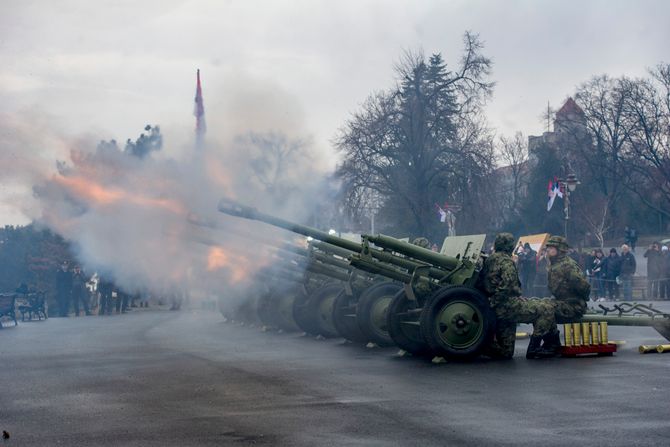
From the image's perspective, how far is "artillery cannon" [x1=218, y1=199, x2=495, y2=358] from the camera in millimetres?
14094

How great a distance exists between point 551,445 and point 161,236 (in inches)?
562

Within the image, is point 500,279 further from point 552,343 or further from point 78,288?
point 78,288

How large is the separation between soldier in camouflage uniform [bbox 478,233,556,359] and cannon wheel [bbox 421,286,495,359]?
0.15m

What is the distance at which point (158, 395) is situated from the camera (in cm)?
1091

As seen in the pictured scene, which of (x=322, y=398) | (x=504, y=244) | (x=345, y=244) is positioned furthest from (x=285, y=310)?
(x=322, y=398)

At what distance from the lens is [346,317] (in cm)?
1791

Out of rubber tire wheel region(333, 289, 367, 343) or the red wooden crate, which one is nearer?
the red wooden crate

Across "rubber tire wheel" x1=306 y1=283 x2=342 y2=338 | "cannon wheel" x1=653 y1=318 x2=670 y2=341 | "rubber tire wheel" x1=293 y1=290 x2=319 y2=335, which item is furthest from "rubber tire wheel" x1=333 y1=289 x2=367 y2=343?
"cannon wheel" x1=653 y1=318 x2=670 y2=341

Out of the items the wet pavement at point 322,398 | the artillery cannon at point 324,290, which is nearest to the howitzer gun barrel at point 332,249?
the artillery cannon at point 324,290

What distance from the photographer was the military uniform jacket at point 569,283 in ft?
48.2

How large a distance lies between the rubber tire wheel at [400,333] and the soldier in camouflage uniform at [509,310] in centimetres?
106

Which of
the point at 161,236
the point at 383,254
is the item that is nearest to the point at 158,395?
the point at 383,254

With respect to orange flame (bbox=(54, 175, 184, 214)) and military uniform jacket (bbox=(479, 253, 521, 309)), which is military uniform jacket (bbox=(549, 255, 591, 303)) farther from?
orange flame (bbox=(54, 175, 184, 214))

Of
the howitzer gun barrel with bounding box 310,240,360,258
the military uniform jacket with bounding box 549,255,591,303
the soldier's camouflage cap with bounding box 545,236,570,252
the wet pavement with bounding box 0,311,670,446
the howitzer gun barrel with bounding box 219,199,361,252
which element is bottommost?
the wet pavement with bounding box 0,311,670,446
